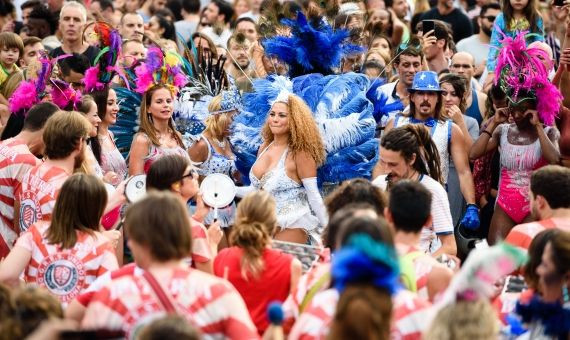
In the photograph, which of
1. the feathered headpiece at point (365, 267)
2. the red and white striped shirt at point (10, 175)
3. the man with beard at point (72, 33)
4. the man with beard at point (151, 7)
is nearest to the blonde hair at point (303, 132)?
the red and white striped shirt at point (10, 175)

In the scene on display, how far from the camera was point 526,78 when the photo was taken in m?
8.74

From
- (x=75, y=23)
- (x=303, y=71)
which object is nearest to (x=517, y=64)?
(x=303, y=71)

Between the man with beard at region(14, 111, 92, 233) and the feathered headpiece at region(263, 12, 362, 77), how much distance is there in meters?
2.11

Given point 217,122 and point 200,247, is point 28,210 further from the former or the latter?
point 217,122

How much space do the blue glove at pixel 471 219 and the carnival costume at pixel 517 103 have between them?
0.31 m

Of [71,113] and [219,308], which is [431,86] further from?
[219,308]

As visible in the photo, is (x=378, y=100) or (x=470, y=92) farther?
(x=470, y=92)

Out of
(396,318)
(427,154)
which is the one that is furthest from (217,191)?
(396,318)

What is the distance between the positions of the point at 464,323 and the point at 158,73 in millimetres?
5374

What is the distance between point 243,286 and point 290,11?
3.69m

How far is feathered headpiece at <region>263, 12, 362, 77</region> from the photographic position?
8820 millimetres

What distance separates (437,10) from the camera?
13391 mm

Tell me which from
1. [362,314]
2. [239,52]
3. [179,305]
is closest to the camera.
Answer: [362,314]

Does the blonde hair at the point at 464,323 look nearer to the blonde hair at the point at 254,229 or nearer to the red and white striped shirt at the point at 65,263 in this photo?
the blonde hair at the point at 254,229
